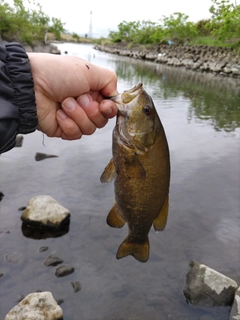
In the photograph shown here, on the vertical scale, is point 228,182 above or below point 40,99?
below

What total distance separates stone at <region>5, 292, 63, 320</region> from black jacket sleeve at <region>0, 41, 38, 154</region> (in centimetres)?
269

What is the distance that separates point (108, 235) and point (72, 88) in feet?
14.3

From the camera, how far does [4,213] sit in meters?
6.91

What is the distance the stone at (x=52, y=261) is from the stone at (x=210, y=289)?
90.7 inches

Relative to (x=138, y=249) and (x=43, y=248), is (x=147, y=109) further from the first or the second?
(x=43, y=248)

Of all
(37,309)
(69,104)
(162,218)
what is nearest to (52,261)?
(37,309)

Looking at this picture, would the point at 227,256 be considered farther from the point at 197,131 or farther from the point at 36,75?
the point at 197,131

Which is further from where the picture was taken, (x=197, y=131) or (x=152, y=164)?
(x=197, y=131)

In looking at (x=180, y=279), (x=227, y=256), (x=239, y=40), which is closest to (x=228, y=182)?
(x=227, y=256)

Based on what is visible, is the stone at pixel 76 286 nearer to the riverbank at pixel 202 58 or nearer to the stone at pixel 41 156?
the stone at pixel 41 156

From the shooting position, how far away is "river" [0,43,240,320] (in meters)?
5.04

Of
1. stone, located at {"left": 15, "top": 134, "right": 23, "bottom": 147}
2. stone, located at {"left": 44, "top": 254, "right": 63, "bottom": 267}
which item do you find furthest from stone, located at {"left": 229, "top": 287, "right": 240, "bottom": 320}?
stone, located at {"left": 15, "top": 134, "right": 23, "bottom": 147}

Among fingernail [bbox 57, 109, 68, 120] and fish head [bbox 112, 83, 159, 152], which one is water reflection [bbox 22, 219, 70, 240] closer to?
fingernail [bbox 57, 109, 68, 120]

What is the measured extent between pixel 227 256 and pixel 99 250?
7.99 ft
